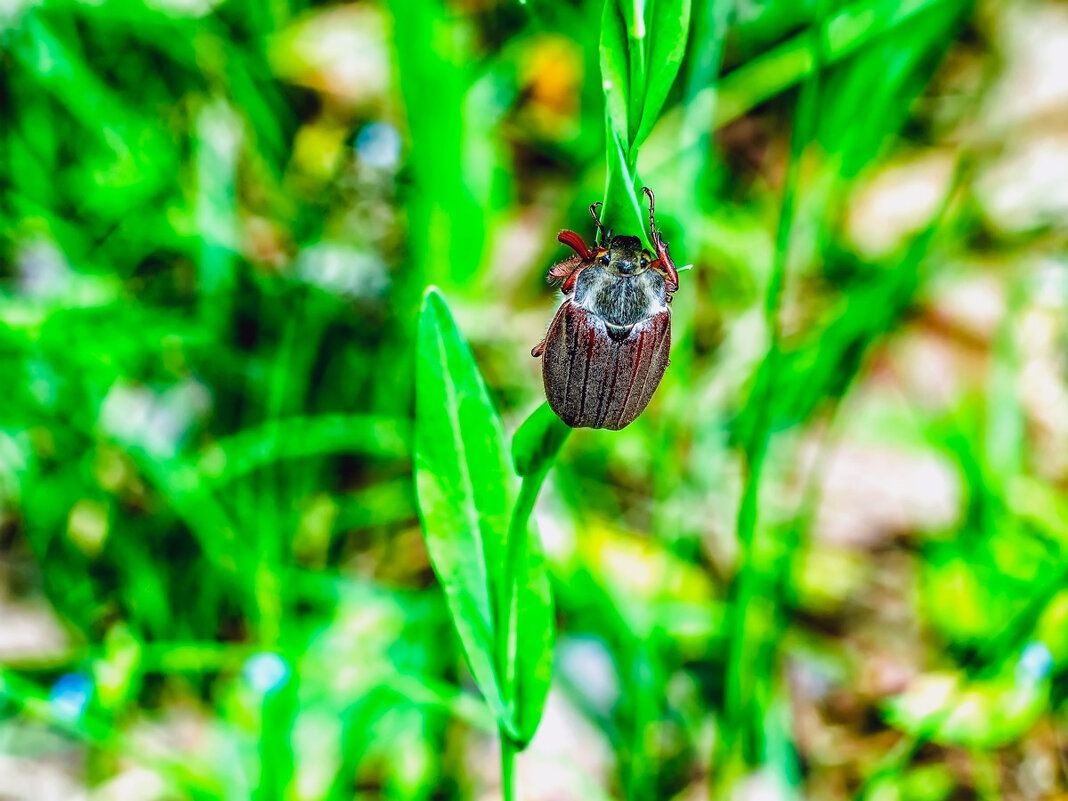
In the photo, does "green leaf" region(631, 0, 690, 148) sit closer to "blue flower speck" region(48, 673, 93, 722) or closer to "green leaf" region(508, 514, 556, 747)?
"green leaf" region(508, 514, 556, 747)

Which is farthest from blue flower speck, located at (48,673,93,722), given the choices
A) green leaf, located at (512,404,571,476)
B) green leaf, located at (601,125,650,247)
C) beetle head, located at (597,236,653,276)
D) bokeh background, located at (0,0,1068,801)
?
green leaf, located at (601,125,650,247)

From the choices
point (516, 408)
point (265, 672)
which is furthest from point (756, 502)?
point (516, 408)

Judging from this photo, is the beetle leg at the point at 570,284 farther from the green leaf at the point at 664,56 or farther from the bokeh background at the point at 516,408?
the bokeh background at the point at 516,408

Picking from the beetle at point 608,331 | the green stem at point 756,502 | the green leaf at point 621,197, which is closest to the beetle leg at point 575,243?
the beetle at point 608,331

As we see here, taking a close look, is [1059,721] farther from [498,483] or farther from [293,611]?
[293,611]

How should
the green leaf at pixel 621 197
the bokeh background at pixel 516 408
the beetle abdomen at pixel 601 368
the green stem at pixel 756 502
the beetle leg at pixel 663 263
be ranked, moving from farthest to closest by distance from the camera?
the bokeh background at pixel 516 408 → the green stem at pixel 756 502 → the beetle leg at pixel 663 263 → the beetle abdomen at pixel 601 368 → the green leaf at pixel 621 197

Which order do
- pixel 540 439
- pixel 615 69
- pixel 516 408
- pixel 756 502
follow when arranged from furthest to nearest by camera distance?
1. pixel 516 408
2. pixel 756 502
3. pixel 540 439
4. pixel 615 69

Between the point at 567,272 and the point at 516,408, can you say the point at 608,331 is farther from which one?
the point at 516,408
